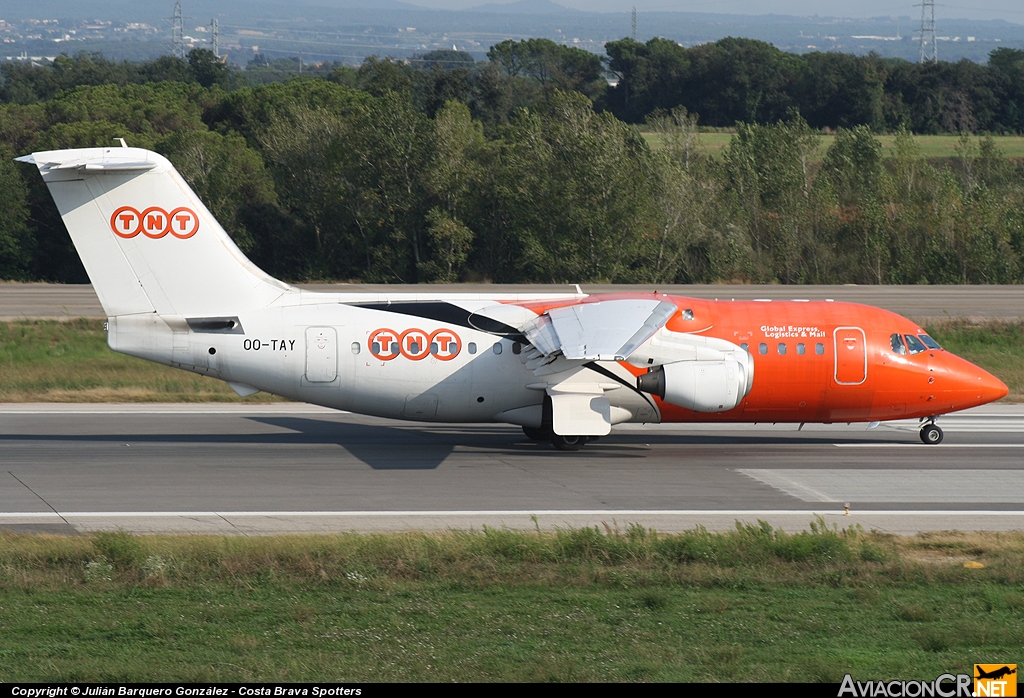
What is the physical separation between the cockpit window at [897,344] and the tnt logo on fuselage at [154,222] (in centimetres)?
1526

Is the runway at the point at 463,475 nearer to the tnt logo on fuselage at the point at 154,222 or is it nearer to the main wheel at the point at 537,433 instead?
the main wheel at the point at 537,433

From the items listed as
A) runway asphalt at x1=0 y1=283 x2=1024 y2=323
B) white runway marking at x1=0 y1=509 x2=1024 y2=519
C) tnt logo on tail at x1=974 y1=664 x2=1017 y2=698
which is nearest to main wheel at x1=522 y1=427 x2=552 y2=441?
white runway marking at x1=0 y1=509 x2=1024 y2=519


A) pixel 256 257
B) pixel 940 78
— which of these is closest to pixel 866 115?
pixel 940 78

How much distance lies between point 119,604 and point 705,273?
2187 inches

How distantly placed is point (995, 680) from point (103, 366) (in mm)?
29131

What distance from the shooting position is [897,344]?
23.9 meters

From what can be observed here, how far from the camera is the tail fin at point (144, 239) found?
21.5m

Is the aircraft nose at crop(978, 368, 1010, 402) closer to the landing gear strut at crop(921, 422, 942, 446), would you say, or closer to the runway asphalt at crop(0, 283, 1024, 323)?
the landing gear strut at crop(921, 422, 942, 446)

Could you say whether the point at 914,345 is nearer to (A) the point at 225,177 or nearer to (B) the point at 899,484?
(B) the point at 899,484

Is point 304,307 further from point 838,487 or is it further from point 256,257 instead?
point 256,257

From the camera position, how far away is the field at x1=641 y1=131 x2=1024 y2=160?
264ft

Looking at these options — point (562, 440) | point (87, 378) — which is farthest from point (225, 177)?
point (562, 440)

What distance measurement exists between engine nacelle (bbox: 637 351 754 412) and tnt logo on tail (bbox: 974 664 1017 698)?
12076 mm

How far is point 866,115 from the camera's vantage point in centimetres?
10425
